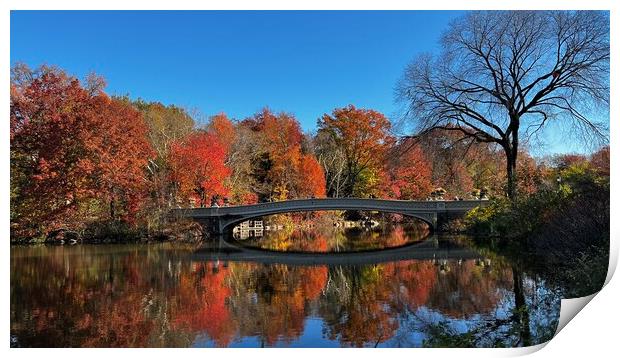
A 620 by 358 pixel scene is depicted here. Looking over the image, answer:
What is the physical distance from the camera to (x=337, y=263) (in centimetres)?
1058

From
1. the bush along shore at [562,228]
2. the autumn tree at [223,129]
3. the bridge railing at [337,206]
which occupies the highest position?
the autumn tree at [223,129]

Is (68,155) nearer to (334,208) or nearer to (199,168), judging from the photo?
(199,168)

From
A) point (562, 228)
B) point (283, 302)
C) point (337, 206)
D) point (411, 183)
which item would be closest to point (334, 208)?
point (337, 206)

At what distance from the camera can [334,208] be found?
18406 millimetres

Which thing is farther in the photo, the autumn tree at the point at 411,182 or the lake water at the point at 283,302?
the autumn tree at the point at 411,182

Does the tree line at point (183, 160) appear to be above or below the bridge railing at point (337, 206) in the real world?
above

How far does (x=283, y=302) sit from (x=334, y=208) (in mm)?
12124

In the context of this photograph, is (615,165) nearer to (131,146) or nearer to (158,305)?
(158,305)

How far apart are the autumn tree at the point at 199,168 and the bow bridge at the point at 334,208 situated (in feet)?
4.00

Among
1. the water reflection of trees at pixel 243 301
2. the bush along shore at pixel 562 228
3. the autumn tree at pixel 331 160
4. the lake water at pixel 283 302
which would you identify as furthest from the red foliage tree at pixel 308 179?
the water reflection of trees at pixel 243 301

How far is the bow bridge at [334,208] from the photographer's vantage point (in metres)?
17.0
